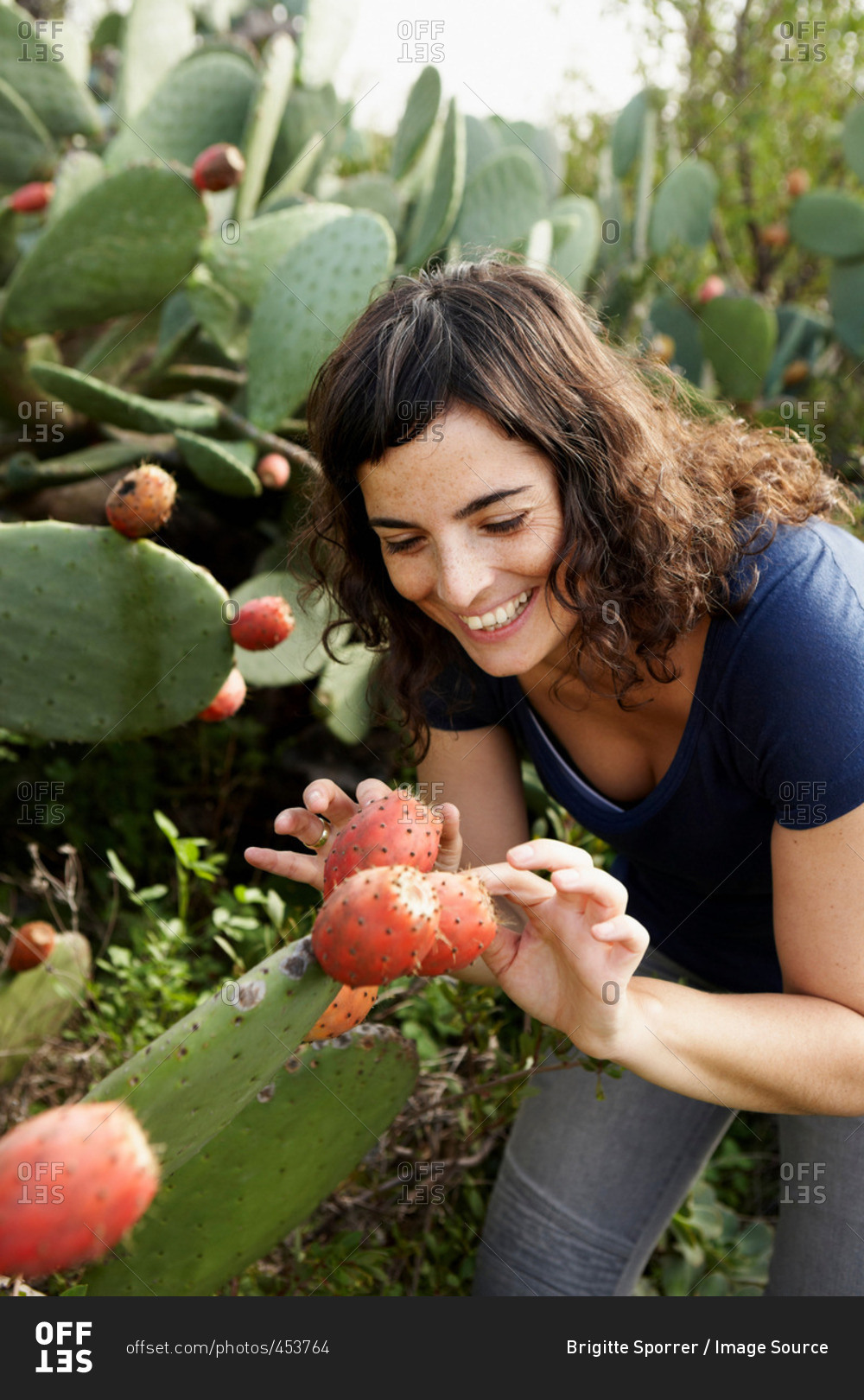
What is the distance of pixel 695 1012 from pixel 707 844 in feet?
0.95

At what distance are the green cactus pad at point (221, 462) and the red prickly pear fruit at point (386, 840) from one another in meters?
1.12

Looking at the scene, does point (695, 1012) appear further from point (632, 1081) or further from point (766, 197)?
point (766, 197)

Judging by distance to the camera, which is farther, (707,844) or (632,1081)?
(632,1081)

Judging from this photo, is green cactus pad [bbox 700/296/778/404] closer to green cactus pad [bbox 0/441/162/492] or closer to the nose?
green cactus pad [bbox 0/441/162/492]

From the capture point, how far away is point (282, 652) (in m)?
1.96

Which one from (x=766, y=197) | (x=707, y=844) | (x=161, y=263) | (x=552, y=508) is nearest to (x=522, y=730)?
(x=707, y=844)

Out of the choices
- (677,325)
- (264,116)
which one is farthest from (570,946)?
(677,325)

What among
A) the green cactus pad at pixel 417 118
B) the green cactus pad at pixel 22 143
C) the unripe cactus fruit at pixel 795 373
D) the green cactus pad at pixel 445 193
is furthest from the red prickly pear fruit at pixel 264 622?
the unripe cactus fruit at pixel 795 373

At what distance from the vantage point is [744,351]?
315cm

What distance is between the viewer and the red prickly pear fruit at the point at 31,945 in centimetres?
164

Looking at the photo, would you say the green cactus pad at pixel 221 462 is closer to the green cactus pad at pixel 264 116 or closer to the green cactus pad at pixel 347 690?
the green cactus pad at pixel 347 690

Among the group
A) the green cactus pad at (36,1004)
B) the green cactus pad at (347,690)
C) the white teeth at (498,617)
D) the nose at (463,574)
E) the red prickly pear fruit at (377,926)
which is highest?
the nose at (463,574)

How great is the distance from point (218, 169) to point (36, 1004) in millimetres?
1538

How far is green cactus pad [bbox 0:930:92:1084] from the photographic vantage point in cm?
168
